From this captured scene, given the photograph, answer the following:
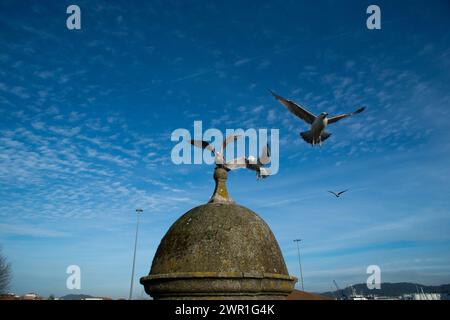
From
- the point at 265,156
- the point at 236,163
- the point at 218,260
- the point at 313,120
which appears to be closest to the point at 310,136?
the point at 313,120

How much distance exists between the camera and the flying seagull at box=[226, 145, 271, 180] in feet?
20.6

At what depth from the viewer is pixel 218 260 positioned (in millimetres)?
4777

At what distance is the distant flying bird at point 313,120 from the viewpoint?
10.3 m

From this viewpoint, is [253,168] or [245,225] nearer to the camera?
[245,225]

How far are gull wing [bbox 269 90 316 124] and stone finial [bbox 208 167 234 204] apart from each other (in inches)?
189

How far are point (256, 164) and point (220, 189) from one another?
92 cm

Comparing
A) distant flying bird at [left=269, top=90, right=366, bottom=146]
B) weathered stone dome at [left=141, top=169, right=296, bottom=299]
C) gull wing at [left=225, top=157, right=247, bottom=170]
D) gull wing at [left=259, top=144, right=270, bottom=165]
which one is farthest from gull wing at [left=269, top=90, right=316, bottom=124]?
weathered stone dome at [left=141, top=169, right=296, bottom=299]

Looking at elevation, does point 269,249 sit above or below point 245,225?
below

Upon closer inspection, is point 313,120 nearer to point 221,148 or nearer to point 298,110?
point 298,110
